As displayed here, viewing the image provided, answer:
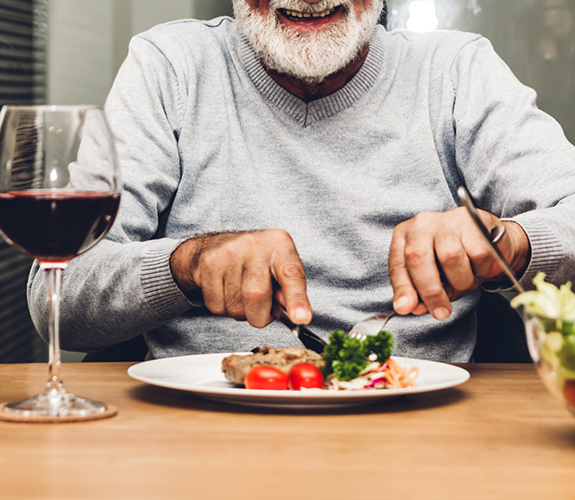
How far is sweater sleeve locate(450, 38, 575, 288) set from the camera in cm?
140

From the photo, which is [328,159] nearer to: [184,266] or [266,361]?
[184,266]

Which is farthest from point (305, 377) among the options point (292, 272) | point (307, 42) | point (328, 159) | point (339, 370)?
point (307, 42)

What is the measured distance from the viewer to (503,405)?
737 millimetres

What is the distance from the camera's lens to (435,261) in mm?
931

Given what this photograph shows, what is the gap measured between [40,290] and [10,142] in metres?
0.62

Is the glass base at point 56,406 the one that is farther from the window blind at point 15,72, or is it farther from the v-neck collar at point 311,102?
the window blind at point 15,72

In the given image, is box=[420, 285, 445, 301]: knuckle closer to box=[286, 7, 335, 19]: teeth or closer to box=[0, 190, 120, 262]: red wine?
box=[0, 190, 120, 262]: red wine

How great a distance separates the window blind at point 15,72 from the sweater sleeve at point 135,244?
1212mm

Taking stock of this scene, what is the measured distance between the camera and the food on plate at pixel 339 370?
729mm

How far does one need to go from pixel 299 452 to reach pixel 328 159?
1039 mm

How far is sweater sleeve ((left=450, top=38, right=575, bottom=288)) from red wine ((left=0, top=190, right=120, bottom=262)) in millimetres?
888

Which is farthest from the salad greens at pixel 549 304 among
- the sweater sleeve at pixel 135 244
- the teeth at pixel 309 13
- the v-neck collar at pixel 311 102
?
the teeth at pixel 309 13

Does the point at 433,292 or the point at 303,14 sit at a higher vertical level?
the point at 303,14

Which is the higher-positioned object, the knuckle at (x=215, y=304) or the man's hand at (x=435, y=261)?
the man's hand at (x=435, y=261)
